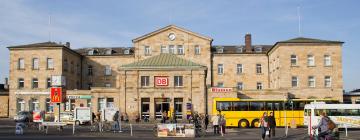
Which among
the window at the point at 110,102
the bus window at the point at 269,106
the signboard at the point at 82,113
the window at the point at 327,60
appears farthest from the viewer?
the window at the point at 327,60

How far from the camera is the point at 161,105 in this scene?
62.1 meters

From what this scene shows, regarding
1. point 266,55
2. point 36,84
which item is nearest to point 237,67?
point 266,55

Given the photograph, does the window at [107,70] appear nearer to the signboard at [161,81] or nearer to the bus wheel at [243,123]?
the signboard at [161,81]

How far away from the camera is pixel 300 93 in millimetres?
69312

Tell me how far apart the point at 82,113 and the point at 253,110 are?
58.2 ft

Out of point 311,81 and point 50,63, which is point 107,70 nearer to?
point 50,63

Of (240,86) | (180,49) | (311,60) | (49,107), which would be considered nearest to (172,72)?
(180,49)

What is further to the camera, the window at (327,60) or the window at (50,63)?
the window at (50,63)

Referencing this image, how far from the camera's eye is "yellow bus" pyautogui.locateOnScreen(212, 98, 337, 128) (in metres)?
46.7

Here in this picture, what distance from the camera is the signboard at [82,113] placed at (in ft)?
165

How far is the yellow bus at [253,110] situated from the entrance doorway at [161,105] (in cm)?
1576

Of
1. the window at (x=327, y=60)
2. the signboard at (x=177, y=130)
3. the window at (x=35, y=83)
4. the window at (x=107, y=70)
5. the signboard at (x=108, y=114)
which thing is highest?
the window at (x=327, y=60)

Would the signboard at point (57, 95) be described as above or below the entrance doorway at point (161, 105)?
above

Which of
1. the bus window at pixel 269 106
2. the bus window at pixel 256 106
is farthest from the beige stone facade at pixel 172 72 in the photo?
the bus window at pixel 269 106
